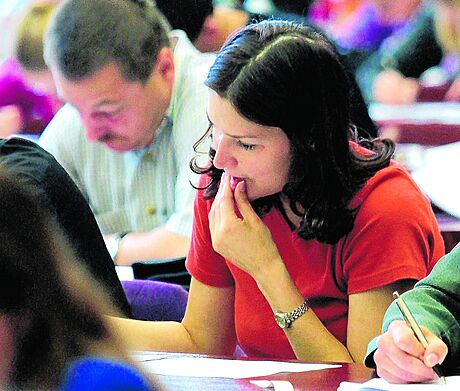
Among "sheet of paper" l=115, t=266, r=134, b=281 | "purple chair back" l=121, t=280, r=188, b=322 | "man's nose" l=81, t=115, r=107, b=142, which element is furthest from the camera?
"man's nose" l=81, t=115, r=107, b=142

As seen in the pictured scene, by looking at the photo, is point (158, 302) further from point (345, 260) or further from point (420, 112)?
point (420, 112)

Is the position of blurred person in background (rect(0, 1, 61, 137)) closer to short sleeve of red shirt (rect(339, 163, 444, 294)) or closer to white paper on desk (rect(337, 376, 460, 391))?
short sleeve of red shirt (rect(339, 163, 444, 294))

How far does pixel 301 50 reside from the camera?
1.85 metres

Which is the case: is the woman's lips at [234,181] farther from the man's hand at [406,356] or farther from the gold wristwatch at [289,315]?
the man's hand at [406,356]

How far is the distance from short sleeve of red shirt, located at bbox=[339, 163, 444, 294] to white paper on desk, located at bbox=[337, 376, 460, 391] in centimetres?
33

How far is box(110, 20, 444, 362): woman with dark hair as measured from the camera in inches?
72.6

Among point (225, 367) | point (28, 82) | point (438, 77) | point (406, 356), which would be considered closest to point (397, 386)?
point (406, 356)

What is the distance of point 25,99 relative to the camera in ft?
13.8

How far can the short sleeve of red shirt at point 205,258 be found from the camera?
2057 millimetres

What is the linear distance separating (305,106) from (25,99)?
2560mm

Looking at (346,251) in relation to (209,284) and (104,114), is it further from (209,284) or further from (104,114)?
(104,114)

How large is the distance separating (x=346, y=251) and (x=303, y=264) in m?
0.09

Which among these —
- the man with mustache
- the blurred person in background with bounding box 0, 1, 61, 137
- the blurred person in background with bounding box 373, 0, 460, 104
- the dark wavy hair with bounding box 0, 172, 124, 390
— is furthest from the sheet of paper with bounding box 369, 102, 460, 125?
the dark wavy hair with bounding box 0, 172, 124, 390

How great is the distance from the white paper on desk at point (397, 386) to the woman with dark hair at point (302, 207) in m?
0.31
